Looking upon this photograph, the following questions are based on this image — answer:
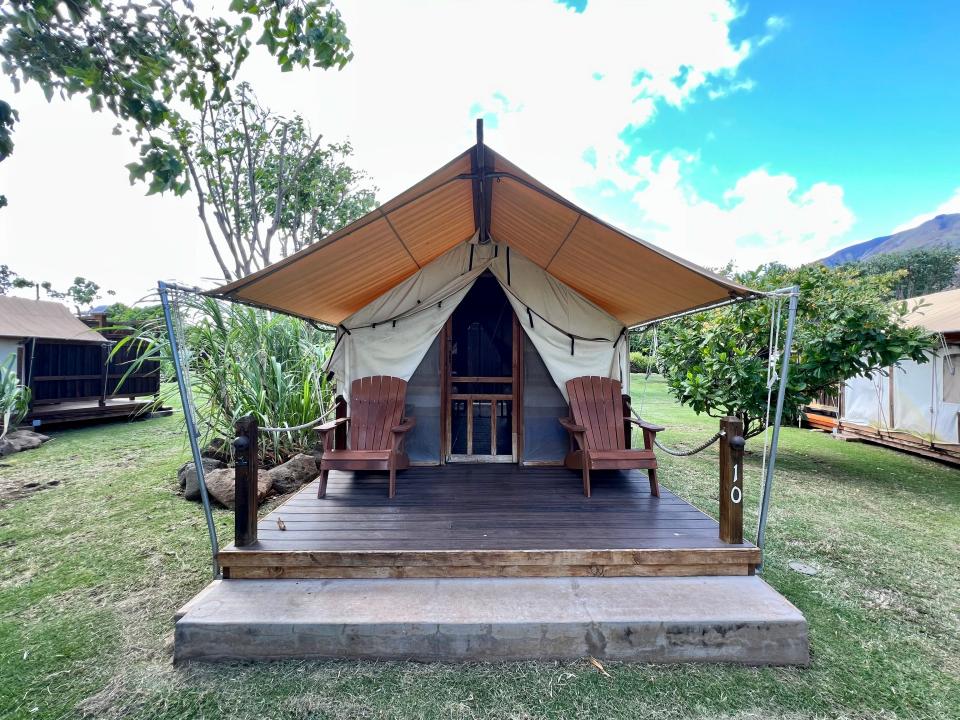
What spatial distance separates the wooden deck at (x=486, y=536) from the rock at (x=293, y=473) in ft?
2.34

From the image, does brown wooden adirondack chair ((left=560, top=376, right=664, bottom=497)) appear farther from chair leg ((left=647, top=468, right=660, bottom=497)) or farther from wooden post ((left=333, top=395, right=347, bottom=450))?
wooden post ((left=333, top=395, right=347, bottom=450))

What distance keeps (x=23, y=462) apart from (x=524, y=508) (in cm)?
675

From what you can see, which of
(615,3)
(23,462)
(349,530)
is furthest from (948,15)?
(23,462)

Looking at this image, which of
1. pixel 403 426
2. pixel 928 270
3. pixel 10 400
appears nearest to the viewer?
pixel 403 426

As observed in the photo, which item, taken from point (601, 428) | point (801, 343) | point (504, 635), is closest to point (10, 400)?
point (504, 635)

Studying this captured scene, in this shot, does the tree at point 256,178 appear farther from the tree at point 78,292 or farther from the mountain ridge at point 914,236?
the mountain ridge at point 914,236

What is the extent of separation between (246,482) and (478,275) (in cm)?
270

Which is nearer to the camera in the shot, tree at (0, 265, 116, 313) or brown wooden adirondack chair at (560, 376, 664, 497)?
brown wooden adirondack chair at (560, 376, 664, 497)

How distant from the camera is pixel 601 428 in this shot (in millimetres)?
4008

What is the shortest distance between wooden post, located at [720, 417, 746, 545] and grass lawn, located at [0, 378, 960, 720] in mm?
568

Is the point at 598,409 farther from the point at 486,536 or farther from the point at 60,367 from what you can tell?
the point at 60,367

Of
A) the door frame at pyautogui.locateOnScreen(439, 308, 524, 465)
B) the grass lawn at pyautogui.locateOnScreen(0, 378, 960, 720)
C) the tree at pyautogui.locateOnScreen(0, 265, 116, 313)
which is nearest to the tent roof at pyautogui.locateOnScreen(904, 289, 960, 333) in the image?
the grass lawn at pyautogui.locateOnScreen(0, 378, 960, 720)

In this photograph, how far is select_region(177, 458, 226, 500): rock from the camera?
426 centimetres

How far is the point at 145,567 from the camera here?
9.70ft
